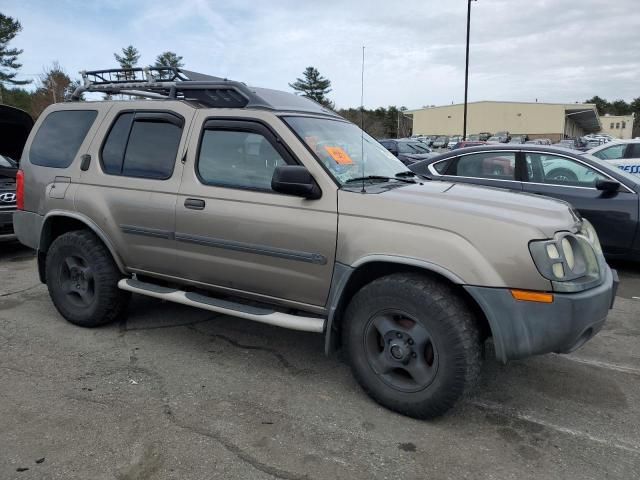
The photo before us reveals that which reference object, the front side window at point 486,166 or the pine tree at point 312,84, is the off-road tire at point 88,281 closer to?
the front side window at point 486,166

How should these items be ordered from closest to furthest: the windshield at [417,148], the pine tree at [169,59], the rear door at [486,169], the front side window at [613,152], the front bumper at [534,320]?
the front bumper at [534,320] → the rear door at [486,169] → the front side window at [613,152] → the windshield at [417,148] → the pine tree at [169,59]

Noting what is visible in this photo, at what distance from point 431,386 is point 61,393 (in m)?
2.33

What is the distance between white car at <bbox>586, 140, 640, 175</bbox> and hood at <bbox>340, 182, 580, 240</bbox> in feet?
26.2

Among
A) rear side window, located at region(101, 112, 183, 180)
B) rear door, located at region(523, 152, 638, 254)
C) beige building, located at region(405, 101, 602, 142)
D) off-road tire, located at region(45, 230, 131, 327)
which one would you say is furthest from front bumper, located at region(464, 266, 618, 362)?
beige building, located at region(405, 101, 602, 142)

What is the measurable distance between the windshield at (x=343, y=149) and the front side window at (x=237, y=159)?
0.26m

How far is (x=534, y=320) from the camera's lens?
2.75 metres

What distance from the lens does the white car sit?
33.1 feet

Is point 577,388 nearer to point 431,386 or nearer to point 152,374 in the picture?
point 431,386

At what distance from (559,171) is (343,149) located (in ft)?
13.1

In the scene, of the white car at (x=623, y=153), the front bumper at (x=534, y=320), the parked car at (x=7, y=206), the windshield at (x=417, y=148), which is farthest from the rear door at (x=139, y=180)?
the windshield at (x=417, y=148)

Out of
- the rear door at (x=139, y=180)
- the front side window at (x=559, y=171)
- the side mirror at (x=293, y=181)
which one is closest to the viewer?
the side mirror at (x=293, y=181)

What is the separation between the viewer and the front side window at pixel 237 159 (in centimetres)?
355

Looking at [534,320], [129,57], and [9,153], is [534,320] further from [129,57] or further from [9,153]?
[129,57]

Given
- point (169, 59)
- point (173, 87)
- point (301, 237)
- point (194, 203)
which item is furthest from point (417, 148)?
point (169, 59)
